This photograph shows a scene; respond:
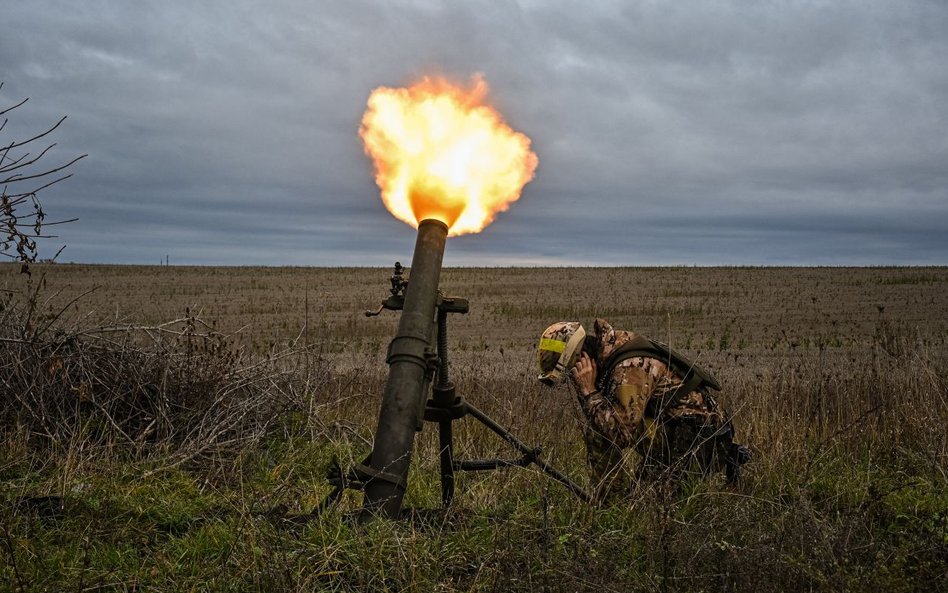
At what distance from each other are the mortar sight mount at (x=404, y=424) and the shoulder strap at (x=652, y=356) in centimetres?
95

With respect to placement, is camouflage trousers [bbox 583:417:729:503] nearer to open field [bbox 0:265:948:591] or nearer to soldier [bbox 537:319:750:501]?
soldier [bbox 537:319:750:501]

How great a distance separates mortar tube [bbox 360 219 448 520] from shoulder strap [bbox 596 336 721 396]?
5.00 feet

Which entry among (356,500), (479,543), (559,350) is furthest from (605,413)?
(356,500)

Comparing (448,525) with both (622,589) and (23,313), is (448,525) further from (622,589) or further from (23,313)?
(23,313)

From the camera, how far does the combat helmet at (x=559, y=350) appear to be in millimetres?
4855

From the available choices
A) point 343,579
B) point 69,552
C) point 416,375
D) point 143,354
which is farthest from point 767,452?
point 143,354

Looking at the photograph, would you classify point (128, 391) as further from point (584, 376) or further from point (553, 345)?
point (584, 376)

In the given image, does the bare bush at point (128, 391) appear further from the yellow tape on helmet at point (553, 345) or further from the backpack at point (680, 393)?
the backpack at point (680, 393)

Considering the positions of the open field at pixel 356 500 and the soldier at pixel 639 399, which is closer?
the open field at pixel 356 500

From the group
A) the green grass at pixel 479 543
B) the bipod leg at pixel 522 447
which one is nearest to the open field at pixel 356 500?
the green grass at pixel 479 543

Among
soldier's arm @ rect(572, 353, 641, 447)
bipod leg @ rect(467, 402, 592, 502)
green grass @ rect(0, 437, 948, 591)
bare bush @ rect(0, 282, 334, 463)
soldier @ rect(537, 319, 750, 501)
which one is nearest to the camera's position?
green grass @ rect(0, 437, 948, 591)

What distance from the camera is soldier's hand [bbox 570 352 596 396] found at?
15.9ft

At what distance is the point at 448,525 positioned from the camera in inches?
157

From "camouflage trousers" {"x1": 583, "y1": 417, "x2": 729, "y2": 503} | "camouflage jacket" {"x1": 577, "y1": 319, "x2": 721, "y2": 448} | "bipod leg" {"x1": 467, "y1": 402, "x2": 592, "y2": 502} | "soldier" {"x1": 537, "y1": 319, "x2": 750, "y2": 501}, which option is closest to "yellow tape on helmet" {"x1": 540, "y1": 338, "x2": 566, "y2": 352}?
Answer: "soldier" {"x1": 537, "y1": 319, "x2": 750, "y2": 501}
